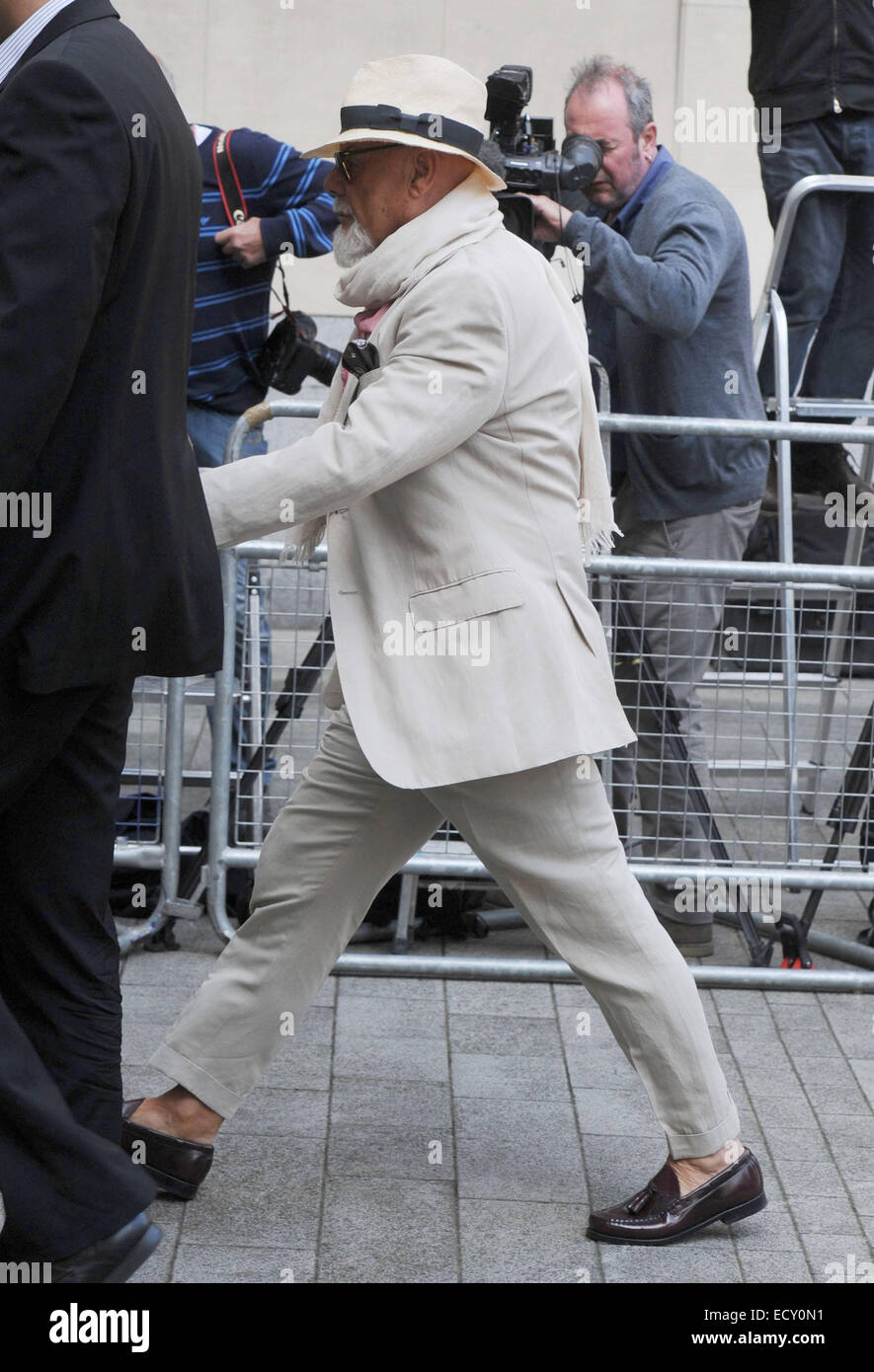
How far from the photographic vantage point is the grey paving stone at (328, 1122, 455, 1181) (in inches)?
133

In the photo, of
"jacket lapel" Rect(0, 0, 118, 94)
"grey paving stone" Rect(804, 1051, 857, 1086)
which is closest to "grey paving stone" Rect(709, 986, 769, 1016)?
"grey paving stone" Rect(804, 1051, 857, 1086)

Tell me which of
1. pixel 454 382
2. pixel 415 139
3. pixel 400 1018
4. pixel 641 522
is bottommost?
pixel 400 1018

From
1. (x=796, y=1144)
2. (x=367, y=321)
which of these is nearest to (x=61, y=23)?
(x=367, y=321)

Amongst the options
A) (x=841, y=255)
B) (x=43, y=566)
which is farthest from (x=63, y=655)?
(x=841, y=255)

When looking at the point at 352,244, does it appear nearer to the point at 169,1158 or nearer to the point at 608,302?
the point at 169,1158

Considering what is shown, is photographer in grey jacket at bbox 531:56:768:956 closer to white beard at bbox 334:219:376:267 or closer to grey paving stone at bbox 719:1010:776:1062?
grey paving stone at bbox 719:1010:776:1062

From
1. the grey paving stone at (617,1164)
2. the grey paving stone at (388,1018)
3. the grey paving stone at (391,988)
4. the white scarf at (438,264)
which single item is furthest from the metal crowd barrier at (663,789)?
the white scarf at (438,264)

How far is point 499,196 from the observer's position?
4469mm

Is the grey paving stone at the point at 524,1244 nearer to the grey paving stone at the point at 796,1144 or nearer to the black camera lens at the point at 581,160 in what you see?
the grey paving stone at the point at 796,1144

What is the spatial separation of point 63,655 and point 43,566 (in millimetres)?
130

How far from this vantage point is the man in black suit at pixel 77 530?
2318mm

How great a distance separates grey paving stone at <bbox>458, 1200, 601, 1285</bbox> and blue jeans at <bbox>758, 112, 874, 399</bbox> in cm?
333
